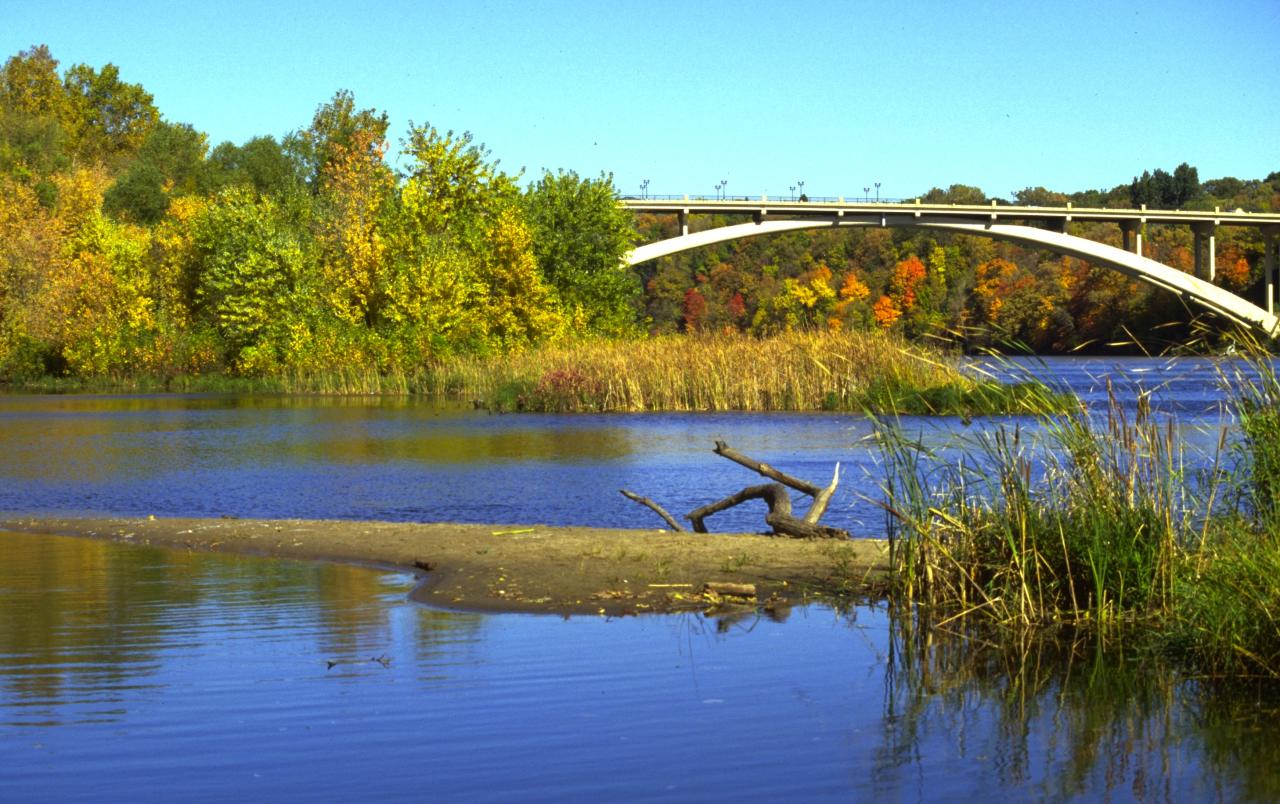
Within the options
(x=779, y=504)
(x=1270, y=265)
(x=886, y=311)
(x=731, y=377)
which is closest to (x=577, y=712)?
(x=779, y=504)

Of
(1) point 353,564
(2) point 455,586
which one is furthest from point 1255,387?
(1) point 353,564

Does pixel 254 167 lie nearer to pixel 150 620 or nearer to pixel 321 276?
pixel 321 276

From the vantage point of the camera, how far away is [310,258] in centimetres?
5166

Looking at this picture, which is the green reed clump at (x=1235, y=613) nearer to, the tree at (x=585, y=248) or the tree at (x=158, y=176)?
the tree at (x=585, y=248)

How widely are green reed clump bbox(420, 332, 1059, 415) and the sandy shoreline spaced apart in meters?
18.3

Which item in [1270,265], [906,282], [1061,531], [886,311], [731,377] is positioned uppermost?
[906,282]

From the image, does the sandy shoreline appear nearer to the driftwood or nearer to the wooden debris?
the wooden debris

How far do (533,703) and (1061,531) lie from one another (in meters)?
3.08

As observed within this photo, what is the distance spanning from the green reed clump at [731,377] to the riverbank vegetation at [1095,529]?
814 inches

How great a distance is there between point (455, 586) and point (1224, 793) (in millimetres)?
5566

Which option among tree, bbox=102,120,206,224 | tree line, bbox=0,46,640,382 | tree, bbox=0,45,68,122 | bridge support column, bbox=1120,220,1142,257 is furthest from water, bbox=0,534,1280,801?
tree, bbox=0,45,68,122

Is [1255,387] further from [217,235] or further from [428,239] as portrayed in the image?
[217,235]

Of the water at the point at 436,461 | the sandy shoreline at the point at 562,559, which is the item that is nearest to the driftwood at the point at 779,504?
the sandy shoreline at the point at 562,559

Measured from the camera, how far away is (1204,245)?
2756 inches
